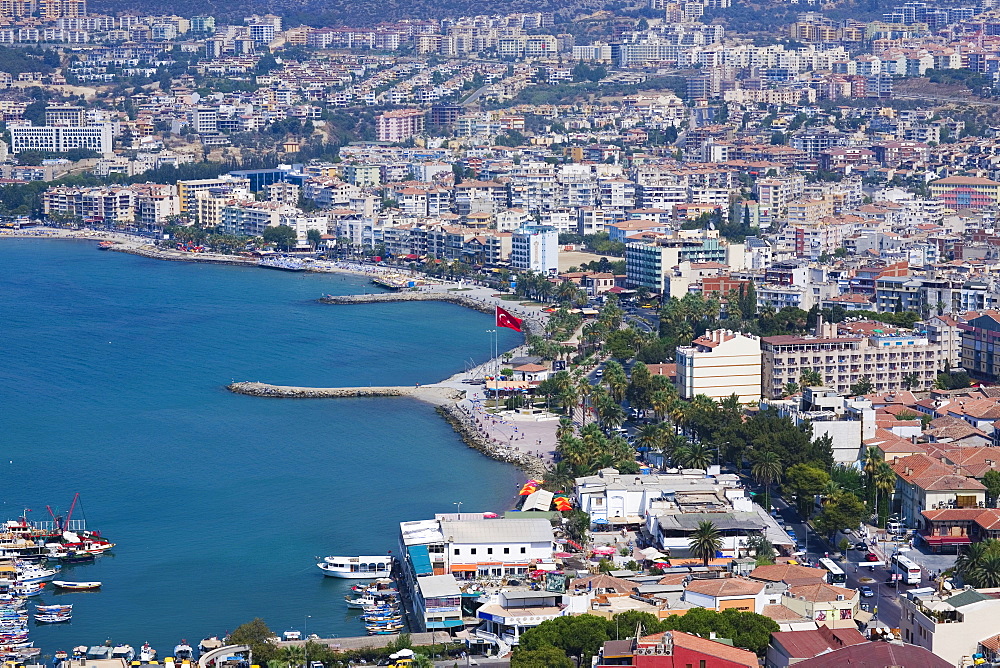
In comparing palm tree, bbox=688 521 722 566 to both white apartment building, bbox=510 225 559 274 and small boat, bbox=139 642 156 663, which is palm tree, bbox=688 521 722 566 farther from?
white apartment building, bbox=510 225 559 274

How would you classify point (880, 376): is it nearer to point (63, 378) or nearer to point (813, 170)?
point (63, 378)

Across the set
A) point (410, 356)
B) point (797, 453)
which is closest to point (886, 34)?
point (410, 356)

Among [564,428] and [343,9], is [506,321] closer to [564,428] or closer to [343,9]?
[564,428]

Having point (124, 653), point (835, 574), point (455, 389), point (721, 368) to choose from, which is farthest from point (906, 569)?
point (455, 389)

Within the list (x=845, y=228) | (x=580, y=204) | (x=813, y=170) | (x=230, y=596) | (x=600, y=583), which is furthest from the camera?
(x=813, y=170)

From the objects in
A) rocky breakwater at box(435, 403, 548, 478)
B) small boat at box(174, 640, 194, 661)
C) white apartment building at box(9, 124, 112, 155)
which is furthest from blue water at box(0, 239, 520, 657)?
white apartment building at box(9, 124, 112, 155)

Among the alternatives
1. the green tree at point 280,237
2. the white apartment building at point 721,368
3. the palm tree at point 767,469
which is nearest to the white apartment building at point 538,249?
the green tree at point 280,237
